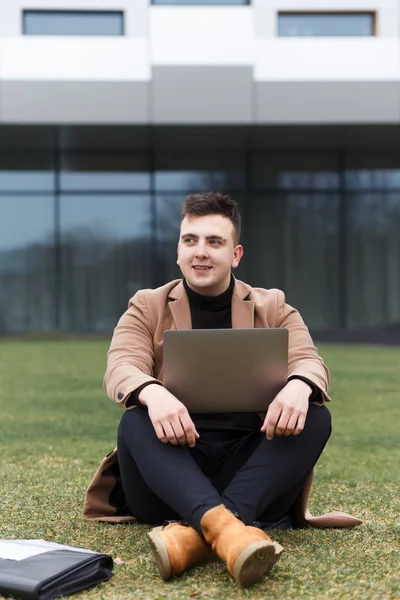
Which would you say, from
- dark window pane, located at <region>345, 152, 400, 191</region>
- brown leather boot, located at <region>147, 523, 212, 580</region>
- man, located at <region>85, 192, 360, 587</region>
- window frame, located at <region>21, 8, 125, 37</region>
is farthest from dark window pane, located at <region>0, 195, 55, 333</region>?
brown leather boot, located at <region>147, 523, 212, 580</region>

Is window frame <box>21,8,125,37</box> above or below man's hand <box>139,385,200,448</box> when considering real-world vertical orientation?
above

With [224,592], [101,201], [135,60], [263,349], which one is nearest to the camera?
[224,592]

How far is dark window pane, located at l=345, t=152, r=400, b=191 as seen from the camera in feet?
71.9

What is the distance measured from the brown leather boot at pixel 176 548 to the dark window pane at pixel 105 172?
19.1 metres

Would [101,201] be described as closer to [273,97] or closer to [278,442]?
[273,97]

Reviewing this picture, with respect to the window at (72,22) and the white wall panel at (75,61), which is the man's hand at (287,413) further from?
the window at (72,22)

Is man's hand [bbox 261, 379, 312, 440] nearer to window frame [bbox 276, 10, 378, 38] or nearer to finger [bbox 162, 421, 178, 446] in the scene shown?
finger [bbox 162, 421, 178, 446]

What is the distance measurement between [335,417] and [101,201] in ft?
47.9

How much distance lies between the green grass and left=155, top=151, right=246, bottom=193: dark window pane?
10.9 metres

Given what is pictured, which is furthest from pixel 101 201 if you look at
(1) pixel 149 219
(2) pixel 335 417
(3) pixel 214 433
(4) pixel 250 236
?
(3) pixel 214 433

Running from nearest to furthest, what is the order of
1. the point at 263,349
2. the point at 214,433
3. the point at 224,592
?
1. the point at 224,592
2. the point at 263,349
3. the point at 214,433

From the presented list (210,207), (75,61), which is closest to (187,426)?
(210,207)

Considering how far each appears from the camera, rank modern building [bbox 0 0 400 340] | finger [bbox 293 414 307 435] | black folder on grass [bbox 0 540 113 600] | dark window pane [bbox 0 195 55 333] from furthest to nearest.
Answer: dark window pane [bbox 0 195 55 333]
modern building [bbox 0 0 400 340]
finger [bbox 293 414 307 435]
black folder on grass [bbox 0 540 113 600]

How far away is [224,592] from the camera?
2.80 meters
